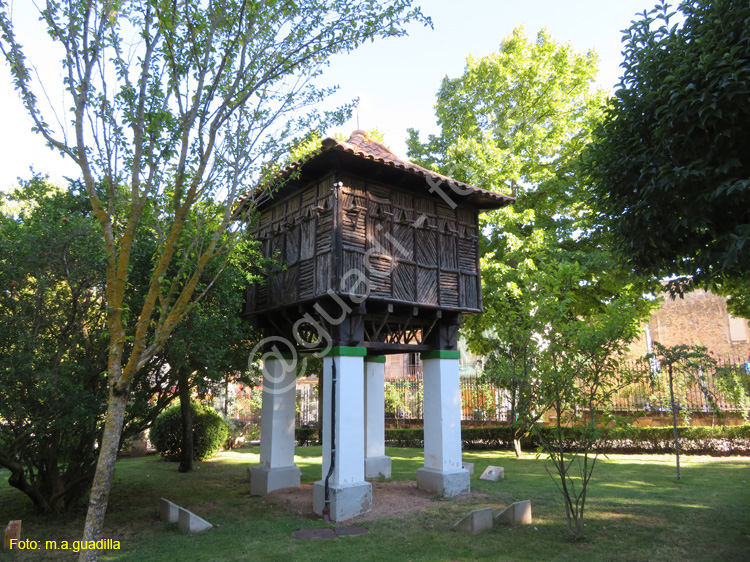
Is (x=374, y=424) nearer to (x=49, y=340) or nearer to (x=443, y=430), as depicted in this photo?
(x=443, y=430)

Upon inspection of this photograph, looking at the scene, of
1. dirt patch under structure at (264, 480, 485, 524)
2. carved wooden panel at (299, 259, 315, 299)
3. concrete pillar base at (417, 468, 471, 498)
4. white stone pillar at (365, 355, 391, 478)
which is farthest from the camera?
white stone pillar at (365, 355, 391, 478)

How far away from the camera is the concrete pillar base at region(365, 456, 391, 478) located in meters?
12.4

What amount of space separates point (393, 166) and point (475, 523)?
6.80 meters

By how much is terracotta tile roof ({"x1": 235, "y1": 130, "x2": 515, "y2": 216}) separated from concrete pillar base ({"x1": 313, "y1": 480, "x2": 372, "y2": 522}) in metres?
5.49

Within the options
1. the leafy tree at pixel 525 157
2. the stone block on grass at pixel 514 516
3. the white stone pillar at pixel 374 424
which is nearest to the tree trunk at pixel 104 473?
the stone block on grass at pixel 514 516

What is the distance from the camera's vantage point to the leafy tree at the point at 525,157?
14.9 m

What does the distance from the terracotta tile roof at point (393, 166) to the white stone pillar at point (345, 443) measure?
3.65 metres

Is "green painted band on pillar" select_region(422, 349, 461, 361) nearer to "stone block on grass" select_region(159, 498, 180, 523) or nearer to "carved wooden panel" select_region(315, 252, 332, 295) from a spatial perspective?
"carved wooden panel" select_region(315, 252, 332, 295)

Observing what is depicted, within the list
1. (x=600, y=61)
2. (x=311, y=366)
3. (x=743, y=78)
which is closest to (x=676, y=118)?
(x=743, y=78)

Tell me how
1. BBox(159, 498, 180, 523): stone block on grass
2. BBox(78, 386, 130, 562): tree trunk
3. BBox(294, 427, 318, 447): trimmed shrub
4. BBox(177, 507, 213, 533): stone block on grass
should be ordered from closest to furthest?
BBox(78, 386, 130, 562): tree trunk → BBox(177, 507, 213, 533): stone block on grass → BBox(159, 498, 180, 523): stone block on grass → BBox(294, 427, 318, 447): trimmed shrub

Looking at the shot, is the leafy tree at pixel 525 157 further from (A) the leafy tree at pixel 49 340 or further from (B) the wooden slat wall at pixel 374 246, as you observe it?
(A) the leafy tree at pixel 49 340

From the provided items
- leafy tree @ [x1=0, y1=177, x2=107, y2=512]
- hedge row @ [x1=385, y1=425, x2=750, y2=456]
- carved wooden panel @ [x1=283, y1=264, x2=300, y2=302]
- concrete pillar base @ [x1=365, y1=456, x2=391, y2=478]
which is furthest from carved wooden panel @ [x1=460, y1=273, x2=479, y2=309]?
leafy tree @ [x1=0, y1=177, x2=107, y2=512]

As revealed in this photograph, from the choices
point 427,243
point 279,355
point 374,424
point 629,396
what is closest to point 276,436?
point 279,355

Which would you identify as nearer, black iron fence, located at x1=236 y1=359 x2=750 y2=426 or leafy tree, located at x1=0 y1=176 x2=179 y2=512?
leafy tree, located at x1=0 y1=176 x2=179 y2=512
